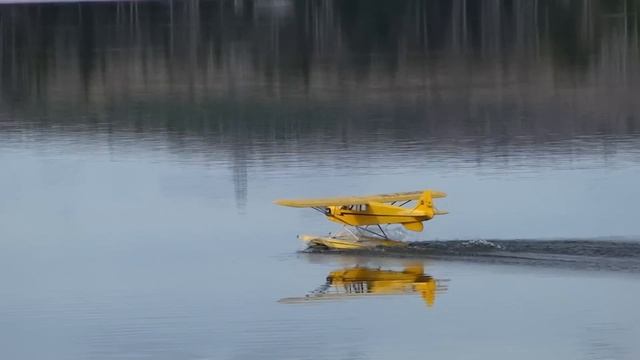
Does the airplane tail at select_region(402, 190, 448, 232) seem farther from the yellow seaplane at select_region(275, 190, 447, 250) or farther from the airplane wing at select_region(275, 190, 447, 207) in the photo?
the airplane wing at select_region(275, 190, 447, 207)

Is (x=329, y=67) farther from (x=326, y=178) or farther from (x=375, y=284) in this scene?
(x=375, y=284)

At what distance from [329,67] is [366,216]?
1266 inches

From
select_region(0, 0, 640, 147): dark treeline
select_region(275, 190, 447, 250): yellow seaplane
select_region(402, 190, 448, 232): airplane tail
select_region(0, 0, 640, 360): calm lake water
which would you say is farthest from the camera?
select_region(0, 0, 640, 147): dark treeline

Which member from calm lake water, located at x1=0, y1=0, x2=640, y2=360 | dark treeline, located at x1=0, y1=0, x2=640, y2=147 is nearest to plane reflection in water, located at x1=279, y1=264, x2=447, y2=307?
calm lake water, located at x1=0, y1=0, x2=640, y2=360

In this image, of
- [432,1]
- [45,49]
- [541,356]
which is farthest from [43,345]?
[432,1]

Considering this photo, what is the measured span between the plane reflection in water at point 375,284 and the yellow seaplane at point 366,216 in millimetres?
1368

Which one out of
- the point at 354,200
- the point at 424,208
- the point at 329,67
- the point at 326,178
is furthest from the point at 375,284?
the point at 329,67

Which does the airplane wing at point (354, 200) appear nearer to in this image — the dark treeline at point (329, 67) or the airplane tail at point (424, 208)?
the airplane tail at point (424, 208)

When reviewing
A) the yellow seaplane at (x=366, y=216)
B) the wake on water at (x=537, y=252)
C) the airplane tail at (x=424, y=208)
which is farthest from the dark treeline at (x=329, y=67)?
the wake on water at (x=537, y=252)

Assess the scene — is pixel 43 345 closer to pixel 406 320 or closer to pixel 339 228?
pixel 406 320

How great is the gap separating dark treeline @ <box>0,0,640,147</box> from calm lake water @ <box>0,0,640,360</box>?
20 cm

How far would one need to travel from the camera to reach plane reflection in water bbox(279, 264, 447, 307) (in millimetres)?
32781

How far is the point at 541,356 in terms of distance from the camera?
2853cm

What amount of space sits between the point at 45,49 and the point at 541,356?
5376 centimetres
